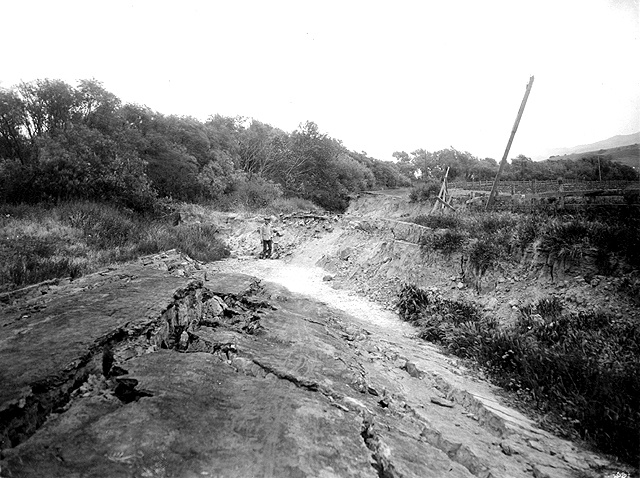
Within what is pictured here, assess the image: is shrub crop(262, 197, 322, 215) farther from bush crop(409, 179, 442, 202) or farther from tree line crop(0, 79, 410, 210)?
bush crop(409, 179, 442, 202)

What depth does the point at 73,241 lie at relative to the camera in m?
6.96

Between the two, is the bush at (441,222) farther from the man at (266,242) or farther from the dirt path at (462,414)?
the man at (266,242)

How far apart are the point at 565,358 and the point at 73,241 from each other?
9.38 meters

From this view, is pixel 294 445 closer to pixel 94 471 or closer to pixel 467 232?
pixel 94 471

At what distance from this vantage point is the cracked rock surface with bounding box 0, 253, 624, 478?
4.69ft

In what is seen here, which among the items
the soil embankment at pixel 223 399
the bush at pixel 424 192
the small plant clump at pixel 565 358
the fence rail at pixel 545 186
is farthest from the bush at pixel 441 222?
the bush at pixel 424 192

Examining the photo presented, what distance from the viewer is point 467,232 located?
7680 mm

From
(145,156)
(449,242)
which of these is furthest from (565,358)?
(145,156)

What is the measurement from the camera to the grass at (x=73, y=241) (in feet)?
16.2

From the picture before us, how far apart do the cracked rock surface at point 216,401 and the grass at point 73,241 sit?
1.95 m

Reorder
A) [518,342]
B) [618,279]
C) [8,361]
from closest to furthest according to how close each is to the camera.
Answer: [8,361] → [518,342] → [618,279]

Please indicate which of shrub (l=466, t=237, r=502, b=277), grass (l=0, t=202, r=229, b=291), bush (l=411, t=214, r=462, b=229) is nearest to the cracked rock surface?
grass (l=0, t=202, r=229, b=291)

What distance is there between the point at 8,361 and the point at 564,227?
8085 millimetres

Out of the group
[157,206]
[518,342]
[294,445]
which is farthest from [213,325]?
[157,206]
